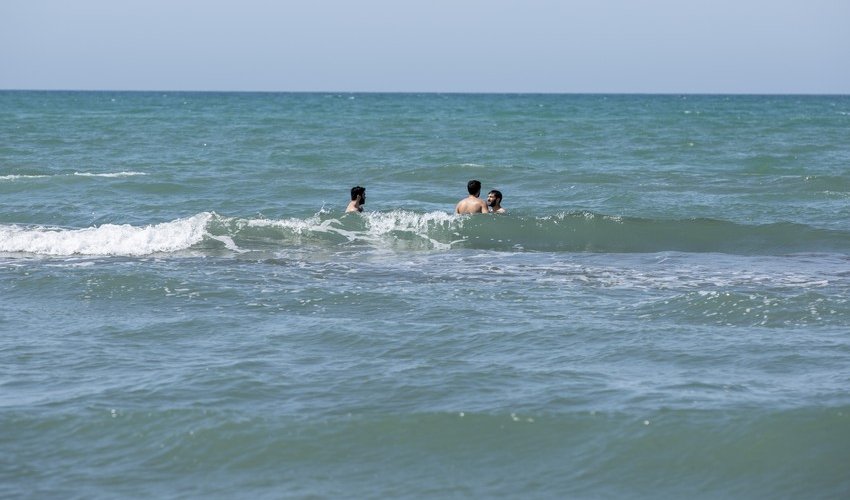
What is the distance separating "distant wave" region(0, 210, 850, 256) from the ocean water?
0.05 meters

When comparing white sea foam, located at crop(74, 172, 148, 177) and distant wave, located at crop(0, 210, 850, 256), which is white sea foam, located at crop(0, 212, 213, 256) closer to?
distant wave, located at crop(0, 210, 850, 256)

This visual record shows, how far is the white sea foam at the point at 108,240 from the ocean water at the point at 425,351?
49 millimetres

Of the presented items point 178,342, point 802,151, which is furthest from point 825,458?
point 802,151

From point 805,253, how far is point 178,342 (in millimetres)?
8732

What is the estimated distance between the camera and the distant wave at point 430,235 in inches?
556

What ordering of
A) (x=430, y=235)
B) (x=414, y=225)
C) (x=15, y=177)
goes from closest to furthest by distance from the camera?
1. (x=430, y=235)
2. (x=414, y=225)
3. (x=15, y=177)

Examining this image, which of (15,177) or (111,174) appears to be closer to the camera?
(15,177)

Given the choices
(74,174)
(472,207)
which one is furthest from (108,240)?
(74,174)

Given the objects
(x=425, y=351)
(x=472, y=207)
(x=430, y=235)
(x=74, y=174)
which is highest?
(x=74, y=174)

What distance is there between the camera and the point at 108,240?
14148mm

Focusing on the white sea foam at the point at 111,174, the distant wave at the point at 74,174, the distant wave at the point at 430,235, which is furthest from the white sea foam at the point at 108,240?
the white sea foam at the point at 111,174

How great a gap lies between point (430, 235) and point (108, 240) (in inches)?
168

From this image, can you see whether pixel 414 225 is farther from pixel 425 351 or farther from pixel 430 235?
pixel 425 351

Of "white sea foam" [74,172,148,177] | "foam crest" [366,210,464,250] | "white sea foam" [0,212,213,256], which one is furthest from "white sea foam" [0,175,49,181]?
"foam crest" [366,210,464,250]
